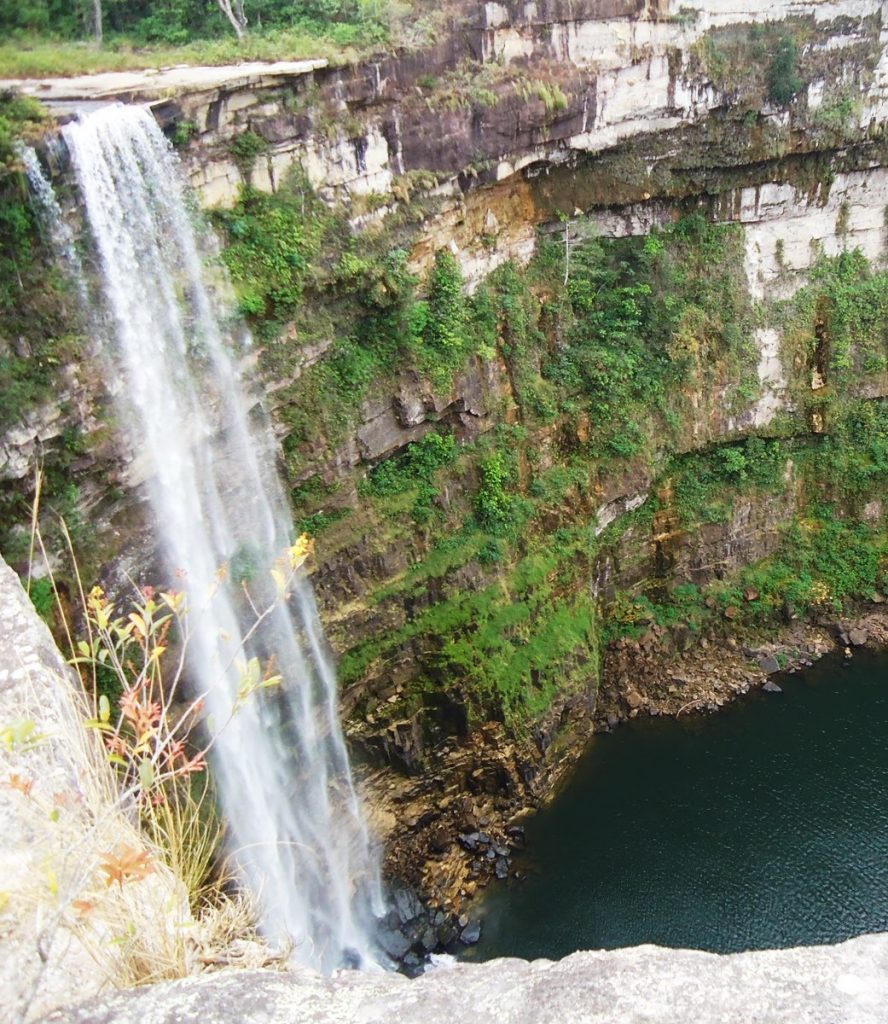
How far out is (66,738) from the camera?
359 cm

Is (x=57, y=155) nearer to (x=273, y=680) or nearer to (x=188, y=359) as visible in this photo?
(x=188, y=359)

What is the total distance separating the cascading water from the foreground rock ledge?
7255mm

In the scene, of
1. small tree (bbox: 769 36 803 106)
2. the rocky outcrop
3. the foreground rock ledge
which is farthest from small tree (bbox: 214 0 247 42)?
the foreground rock ledge

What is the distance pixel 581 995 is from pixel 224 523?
438 inches

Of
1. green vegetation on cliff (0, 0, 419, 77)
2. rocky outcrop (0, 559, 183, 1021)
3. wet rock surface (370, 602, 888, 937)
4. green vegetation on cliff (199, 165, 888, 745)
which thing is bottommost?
wet rock surface (370, 602, 888, 937)

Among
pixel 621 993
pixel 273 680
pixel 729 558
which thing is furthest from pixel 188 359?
pixel 729 558

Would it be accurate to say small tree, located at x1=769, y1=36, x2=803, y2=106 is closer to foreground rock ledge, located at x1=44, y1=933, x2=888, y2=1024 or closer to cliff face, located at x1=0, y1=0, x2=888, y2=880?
cliff face, located at x1=0, y1=0, x2=888, y2=880

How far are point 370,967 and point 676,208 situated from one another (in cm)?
1666

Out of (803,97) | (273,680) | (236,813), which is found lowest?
(236,813)

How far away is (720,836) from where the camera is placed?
52.3 feet

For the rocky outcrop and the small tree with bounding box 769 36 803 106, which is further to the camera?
the small tree with bounding box 769 36 803 106

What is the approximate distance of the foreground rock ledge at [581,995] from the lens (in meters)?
2.96

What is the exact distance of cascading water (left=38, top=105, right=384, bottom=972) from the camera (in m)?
11.3

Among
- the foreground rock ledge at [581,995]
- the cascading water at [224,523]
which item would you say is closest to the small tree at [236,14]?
the cascading water at [224,523]
